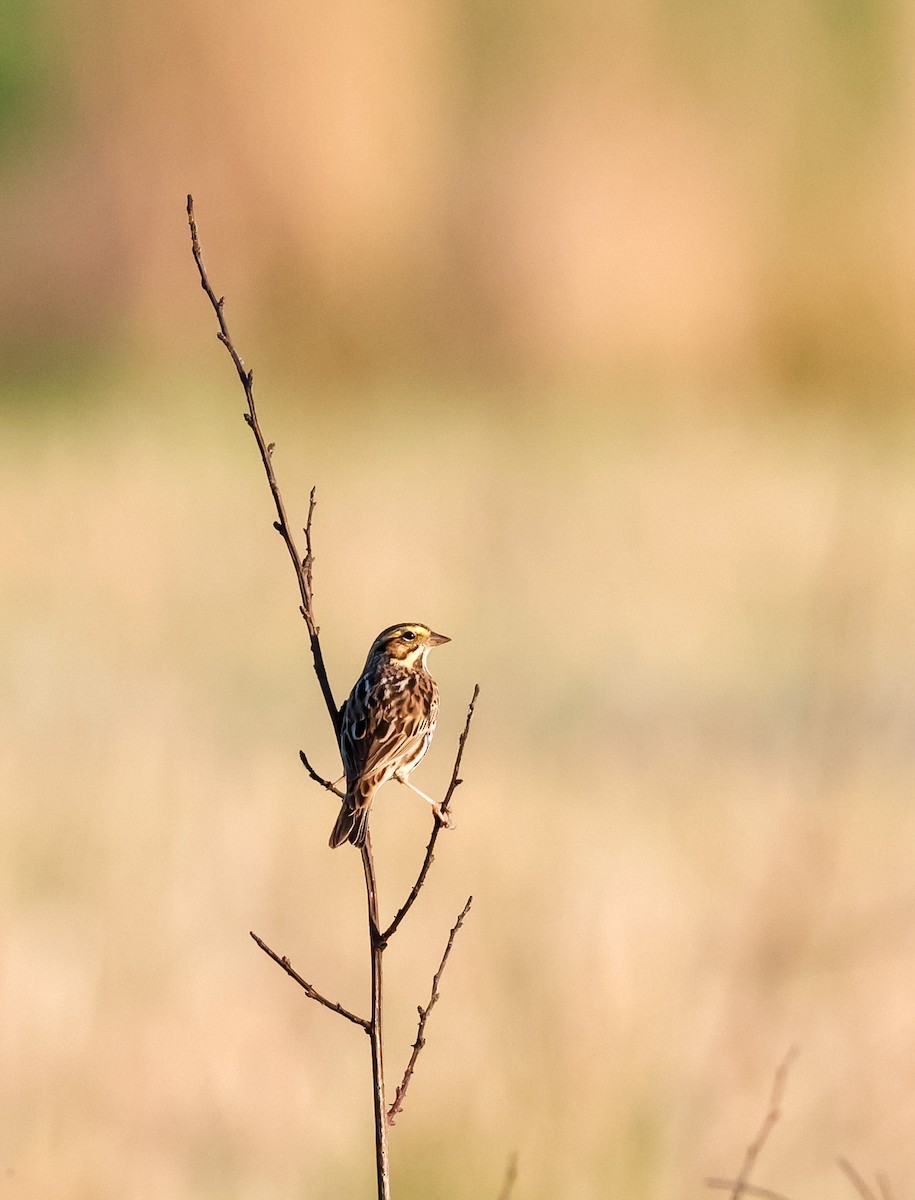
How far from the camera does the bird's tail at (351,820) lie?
1753 millimetres

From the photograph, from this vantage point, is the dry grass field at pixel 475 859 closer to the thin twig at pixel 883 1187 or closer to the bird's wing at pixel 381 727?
the thin twig at pixel 883 1187

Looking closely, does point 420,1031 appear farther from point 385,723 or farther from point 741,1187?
point 385,723

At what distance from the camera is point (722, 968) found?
483cm

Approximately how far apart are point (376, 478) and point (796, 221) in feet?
32.1

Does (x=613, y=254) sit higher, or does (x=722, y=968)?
(x=613, y=254)

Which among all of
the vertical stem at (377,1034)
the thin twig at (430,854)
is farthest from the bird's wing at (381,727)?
the vertical stem at (377,1034)

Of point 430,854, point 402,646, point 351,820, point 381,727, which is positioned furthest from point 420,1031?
point 402,646

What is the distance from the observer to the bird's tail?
1.75m

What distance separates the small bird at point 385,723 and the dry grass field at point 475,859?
50 centimetres

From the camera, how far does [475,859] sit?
5.39m

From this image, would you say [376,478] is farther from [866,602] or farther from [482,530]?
[866,602]

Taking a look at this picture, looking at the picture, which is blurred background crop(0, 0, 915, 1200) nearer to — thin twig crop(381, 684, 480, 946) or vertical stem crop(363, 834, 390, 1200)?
thin twig crop(381, 684, 480, 946)

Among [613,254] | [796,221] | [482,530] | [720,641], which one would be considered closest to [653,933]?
[720,641]

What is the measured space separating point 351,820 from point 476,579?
7.89 meters
